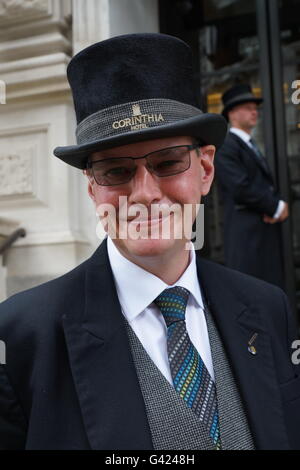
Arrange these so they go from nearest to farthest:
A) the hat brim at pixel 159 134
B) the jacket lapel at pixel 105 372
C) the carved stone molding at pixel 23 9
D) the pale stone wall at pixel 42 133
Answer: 1. the jacket lapel at pixel 105 372
2. the hat brim at pixel 159 134
3. the pale stone wall at pixel 42 133
4. the carved stone molding at pixel 23 9

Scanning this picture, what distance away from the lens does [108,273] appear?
1.61 metres

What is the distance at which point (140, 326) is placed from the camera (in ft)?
5.05

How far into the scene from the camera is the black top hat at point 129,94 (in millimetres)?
1489

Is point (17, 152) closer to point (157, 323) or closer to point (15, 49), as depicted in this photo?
point (15, 49)

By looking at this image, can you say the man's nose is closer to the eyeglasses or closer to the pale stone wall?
the eyeglasses

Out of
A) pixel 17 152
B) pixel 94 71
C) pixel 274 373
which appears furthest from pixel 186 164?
pixel 17 152

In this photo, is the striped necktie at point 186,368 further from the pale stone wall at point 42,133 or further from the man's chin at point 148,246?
the pale stone wall at point 42,133

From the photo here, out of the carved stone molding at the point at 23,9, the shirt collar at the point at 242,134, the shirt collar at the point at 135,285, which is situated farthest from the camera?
the shirt collar at the point at 242,134

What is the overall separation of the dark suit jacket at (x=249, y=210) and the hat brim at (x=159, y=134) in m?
2.83

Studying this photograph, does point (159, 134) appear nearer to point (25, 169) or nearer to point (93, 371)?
point (93, 371)

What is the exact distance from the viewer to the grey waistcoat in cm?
137

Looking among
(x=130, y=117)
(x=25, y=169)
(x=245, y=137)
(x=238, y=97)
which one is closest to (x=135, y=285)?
(x=130, y=117)

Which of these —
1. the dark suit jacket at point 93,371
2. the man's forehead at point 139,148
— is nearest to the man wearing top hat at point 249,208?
the dark suit jacket at point 93,371

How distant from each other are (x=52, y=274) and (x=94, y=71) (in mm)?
2665
